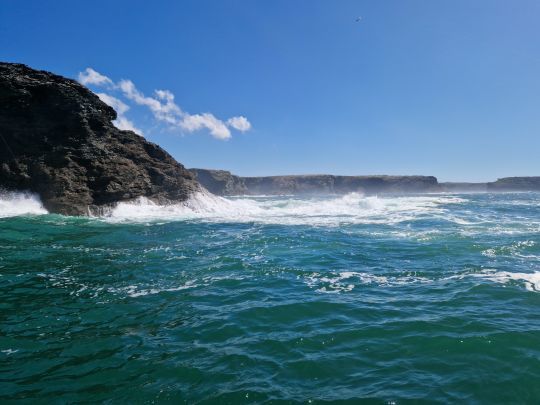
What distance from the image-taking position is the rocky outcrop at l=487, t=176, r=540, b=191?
15738 centimetres

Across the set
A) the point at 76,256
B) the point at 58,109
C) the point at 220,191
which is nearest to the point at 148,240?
the point at 76,256

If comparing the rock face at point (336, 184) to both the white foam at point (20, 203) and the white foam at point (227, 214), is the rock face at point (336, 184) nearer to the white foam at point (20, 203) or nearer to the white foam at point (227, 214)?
the white foam at point (227, 214)

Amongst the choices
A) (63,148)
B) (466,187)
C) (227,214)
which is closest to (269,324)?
(227,214)

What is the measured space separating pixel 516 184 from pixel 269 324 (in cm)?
19382

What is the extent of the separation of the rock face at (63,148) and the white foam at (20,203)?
1.54 feet

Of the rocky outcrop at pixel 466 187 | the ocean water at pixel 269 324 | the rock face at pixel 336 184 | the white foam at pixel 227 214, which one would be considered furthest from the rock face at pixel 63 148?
the rocky outcrop at pixel 466 187

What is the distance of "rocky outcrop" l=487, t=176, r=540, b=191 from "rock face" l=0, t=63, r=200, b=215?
177485mm

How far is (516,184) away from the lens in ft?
537

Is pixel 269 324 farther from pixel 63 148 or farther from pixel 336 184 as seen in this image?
pixel 336 184

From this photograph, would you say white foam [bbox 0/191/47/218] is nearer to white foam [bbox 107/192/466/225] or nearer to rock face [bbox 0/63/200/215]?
rock face [bbox 0/63/200/215]

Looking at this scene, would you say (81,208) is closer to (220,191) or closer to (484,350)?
(484,350)

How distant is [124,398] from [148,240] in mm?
12768

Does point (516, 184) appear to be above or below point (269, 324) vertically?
above

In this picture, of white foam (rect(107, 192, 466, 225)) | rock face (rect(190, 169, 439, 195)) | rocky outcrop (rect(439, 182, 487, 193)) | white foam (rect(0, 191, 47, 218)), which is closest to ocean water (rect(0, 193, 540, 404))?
white foam (rect(0, 191, 47, 218))
